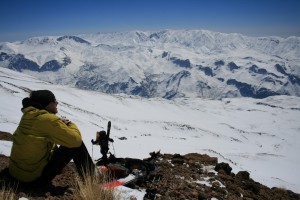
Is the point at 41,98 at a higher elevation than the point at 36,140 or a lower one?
higher

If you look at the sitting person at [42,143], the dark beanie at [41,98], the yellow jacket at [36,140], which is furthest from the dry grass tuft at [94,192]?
the dark beanie at [41,98]

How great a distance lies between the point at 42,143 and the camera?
21.8 feet

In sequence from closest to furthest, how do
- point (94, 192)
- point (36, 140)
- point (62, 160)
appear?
point (94, 192) → point (36, 140) → point (62, 160)

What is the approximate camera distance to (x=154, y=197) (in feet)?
25.9

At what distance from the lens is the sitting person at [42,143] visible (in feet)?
20.9

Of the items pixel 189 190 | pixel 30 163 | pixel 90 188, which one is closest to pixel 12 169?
pixel 30 163

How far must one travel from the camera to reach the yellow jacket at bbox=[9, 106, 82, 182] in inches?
249

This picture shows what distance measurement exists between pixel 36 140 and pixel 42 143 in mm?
156

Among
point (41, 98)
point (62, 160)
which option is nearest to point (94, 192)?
point (62, 160)

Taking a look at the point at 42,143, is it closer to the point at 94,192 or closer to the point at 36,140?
the point at 36,140

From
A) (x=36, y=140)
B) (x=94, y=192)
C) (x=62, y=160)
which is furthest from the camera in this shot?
(x=62, y=160)

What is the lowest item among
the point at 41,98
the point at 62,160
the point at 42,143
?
the point at 62,160

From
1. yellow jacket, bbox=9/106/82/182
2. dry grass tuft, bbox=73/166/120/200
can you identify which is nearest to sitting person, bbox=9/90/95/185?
yellow jacket, bbox=9/106/82/182

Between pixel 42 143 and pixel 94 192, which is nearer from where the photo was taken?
Answer: pixel 94 192
